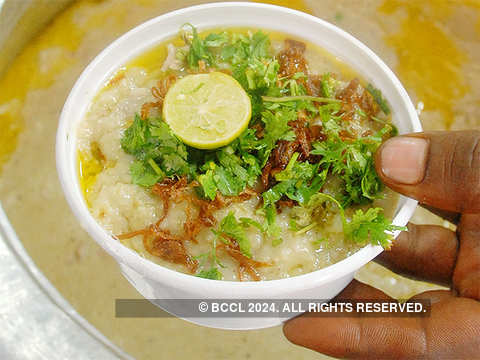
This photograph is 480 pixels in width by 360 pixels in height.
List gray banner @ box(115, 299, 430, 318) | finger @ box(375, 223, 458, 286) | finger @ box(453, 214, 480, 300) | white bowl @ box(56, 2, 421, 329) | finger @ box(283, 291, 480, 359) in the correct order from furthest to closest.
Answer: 1. finger @ box(375, 223, 458, 286)
2. finger @ box(453, 214, 480, 300)
3. finger @ box(283, 291, 480, 359)
4. gray banner @ box(115, 299, 430, 318)
5. white bowl @ box(56, 2, 421, 329)

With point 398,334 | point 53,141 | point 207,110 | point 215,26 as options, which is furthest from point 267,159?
point 53,141

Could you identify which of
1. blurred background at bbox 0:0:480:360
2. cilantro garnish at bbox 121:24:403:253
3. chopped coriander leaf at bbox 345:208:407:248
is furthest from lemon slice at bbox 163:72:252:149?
blurred background at bbox 0:0:480:360

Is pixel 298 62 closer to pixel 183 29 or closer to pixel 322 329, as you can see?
pixel 183 29

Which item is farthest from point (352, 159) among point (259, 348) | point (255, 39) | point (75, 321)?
point (75, 321)

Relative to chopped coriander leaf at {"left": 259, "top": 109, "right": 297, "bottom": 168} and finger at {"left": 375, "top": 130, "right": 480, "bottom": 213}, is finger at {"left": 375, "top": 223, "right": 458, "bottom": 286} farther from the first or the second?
chopped coriander leaf at {"left": 259, "top": 109, "right": 297, "bottom": 168}

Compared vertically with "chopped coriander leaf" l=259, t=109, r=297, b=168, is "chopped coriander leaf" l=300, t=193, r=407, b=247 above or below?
below

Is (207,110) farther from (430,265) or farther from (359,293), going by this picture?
(430,265)
